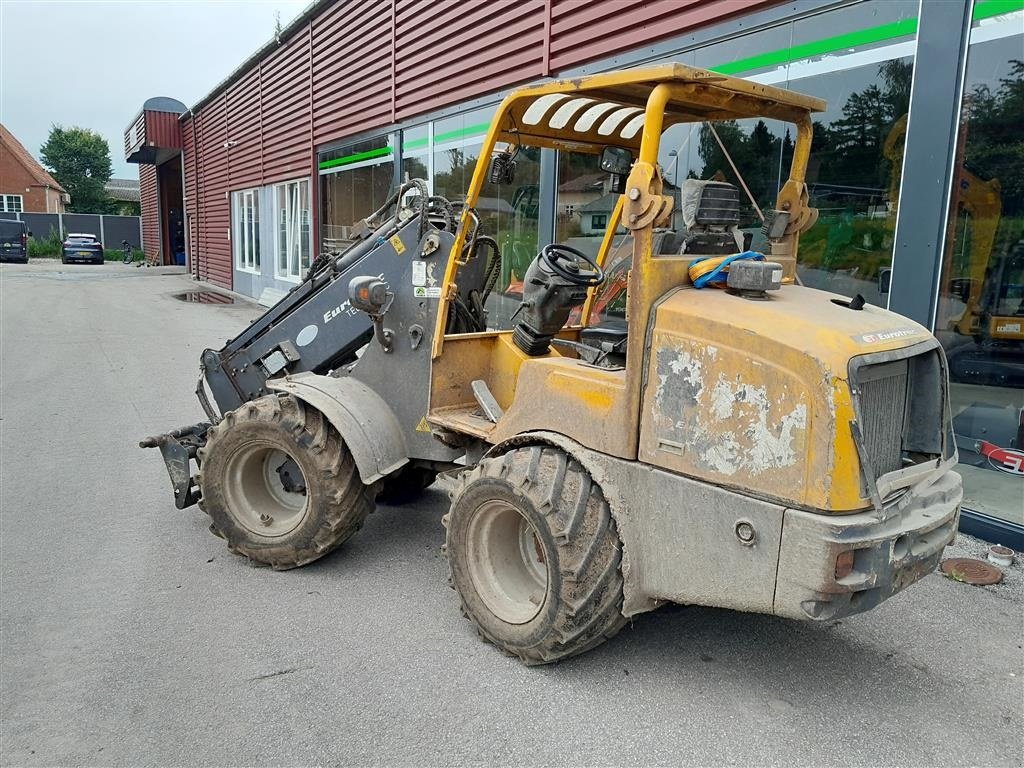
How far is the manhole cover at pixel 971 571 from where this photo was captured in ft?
14.5

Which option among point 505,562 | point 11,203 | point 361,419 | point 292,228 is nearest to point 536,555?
point 505,562

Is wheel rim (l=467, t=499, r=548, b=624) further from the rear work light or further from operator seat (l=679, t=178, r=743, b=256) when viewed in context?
operator seat (l=679, t=178, r=743, b=256)

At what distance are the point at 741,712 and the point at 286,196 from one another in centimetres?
1706

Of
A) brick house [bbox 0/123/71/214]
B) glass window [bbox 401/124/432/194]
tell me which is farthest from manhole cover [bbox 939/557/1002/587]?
brick house [bbox 0/123/71/214]

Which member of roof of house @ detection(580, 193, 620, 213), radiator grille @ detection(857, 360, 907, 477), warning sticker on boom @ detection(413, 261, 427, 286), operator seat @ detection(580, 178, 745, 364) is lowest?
radiator grille @ detection(857, 360, 907, 477)

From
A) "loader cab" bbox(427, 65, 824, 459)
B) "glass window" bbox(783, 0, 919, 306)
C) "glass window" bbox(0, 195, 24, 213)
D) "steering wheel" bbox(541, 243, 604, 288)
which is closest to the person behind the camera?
"loader cab" bbox(427, 65, 824, 459)

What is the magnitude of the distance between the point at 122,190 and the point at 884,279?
287 ft

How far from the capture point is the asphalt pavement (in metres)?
2.98

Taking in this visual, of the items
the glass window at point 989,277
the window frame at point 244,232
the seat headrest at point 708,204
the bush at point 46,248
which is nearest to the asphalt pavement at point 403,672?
the glass window at point 989,277

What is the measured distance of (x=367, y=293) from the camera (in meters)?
4.12

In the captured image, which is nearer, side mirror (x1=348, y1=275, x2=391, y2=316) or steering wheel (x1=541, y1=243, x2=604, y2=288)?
steering wheel (x1=541, y1=243, x2=604, y2=288)

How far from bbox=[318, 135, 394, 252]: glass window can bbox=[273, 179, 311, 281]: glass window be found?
1244 millimetres

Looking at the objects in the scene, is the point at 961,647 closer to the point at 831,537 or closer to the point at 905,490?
the point at 905,490

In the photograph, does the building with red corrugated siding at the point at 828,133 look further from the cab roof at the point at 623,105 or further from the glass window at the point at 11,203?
the glass window at the point at 11,203
